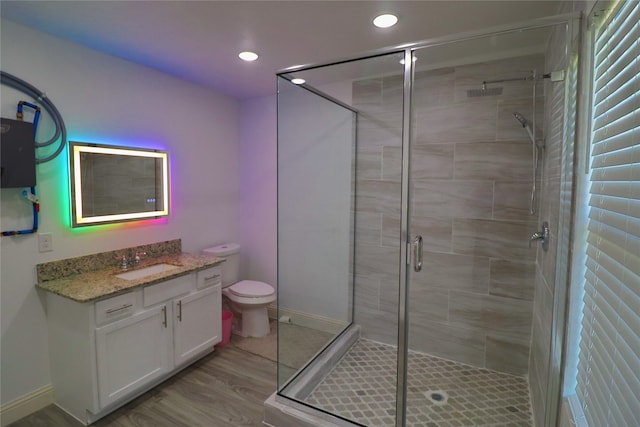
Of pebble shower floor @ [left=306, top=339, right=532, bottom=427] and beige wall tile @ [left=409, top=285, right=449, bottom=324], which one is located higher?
beige wall tile @ [left=409, top=285, right=449, bottom=324]

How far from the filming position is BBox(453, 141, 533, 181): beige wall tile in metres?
2.32

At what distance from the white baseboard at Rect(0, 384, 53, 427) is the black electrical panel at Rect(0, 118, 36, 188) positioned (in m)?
1.35

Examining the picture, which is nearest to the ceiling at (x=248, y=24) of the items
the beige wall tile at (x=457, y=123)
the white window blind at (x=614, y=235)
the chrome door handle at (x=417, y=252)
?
the beige wall tile at (x=457, y=123)

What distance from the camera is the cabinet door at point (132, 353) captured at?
1.99 meters

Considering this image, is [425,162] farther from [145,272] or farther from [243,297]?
[145,272]

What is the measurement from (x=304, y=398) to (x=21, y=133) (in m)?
2.43

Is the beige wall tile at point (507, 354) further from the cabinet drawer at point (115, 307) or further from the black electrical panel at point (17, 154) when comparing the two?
the black electrical panel at point (17, 154)

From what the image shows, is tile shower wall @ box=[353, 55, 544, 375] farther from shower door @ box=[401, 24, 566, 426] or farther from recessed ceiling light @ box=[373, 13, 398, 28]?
recessed ceiling light @ box=[373, 13, 398, 28]

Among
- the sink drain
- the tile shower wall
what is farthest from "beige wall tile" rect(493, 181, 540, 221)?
the sink drain

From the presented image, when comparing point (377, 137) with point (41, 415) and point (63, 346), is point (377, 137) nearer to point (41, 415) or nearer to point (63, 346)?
point (63, 346)

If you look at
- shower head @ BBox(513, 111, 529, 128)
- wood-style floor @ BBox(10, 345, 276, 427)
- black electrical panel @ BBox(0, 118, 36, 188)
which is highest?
shower head @ BBox(513, 111, 529, 128)

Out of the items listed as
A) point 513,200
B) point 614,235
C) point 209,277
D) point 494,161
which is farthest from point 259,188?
point 614,235

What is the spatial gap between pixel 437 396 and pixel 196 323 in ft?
6.22

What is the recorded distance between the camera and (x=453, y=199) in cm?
259
